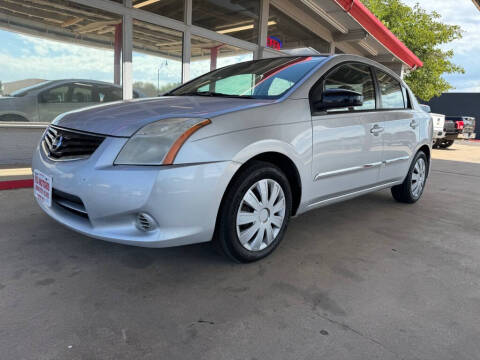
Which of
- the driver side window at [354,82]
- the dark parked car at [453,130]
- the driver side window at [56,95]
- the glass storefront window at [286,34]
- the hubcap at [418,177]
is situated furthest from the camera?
the dark parked car at [453,130]

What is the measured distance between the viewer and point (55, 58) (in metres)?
5.83

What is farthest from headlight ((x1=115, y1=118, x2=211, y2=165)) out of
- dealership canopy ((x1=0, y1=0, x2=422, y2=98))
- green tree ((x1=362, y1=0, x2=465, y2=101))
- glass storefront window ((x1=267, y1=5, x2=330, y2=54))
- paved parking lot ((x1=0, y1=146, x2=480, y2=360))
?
green tree ((x1=362, y1=0, x2=465, y2=101))

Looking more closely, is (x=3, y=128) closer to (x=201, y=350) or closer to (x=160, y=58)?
(x=160, y=58)

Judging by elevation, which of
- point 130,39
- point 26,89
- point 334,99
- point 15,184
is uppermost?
point 130,39

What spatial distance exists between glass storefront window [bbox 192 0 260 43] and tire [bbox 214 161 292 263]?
18.6ft

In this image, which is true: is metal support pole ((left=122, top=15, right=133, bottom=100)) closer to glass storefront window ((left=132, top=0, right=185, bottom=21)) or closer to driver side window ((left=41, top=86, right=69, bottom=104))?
glass storefront window ((left=132, top=0, right=185, bottom=21))

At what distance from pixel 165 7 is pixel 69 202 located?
213 inches

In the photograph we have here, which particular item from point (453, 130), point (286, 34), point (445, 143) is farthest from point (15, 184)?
point (445, 143)

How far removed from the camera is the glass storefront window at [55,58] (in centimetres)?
546

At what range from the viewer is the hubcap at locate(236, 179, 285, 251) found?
2.38 m

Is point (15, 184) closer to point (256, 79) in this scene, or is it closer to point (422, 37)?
point (256, 79)

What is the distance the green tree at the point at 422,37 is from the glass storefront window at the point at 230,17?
524 inches

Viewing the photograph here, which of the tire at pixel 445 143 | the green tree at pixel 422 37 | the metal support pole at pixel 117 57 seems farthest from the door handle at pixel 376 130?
the green tree at pixel 422 37

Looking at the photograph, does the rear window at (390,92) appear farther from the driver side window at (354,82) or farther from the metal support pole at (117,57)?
the metal support pole at (117,57)
